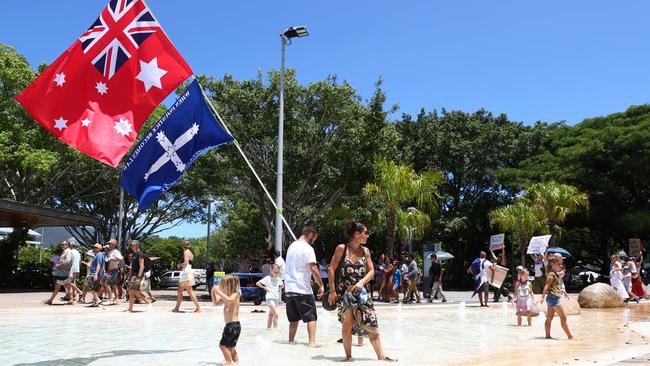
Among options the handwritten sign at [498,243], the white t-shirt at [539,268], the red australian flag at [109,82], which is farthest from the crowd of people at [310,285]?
the handwritten sign at [498,243]

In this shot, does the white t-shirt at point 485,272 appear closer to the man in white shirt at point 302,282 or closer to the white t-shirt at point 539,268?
the white t-shirt at point 539,268

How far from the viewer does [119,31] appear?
9336 mm

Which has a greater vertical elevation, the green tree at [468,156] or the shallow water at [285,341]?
the green tree at [468,156]

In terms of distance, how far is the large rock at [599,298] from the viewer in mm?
18266

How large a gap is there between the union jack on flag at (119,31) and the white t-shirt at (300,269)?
3.90m

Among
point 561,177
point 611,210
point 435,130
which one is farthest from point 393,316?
point 435,130

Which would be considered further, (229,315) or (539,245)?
(539,245)

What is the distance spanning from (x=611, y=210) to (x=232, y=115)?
982 inches

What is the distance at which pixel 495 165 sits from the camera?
43312 mm

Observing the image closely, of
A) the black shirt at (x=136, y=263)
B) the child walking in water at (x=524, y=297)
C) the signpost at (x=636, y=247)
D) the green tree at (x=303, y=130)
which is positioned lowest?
the child walking in water at (x=524, y=297)

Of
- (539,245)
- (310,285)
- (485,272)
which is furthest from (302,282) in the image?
(539,245)

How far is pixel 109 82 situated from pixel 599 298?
1558cm

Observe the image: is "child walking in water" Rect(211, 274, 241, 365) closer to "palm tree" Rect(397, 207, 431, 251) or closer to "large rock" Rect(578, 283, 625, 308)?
"large rock" Rect(578, 283, 625, 308)

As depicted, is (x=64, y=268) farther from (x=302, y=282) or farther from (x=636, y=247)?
(x=636, y=247)
